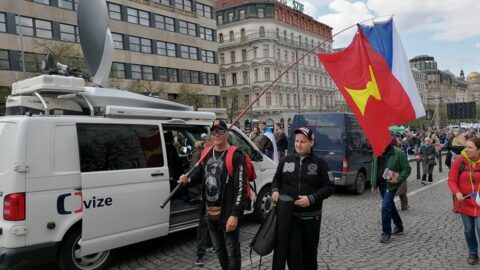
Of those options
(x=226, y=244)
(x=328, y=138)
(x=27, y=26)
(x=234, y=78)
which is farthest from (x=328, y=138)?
(x=234, y=78)

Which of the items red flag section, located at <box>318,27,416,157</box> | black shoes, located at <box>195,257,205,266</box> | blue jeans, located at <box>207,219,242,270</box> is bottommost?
black shoes, located at <box>195,257,205,266</box>

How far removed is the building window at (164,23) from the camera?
4378 centimetres

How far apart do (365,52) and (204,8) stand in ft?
153

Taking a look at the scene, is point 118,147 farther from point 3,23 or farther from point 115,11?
point 115,11

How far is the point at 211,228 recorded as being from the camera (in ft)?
13.9

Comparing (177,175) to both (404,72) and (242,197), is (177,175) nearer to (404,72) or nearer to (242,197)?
(242,197)

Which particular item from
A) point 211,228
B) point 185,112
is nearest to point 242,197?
point 211,228

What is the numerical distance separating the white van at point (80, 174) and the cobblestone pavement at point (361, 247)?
533 mm

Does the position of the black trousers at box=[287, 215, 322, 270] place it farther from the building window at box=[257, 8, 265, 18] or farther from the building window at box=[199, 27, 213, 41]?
the building window at box=[257, 8, 265, 18]

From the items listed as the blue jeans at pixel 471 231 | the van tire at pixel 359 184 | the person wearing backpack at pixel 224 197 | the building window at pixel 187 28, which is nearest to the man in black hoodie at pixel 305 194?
A: the person wearing backpack at pixel 224 197

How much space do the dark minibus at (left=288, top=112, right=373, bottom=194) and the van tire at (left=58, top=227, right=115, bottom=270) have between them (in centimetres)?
651

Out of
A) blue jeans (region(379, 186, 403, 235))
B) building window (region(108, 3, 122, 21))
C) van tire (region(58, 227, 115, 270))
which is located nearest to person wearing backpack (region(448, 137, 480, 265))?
blue jeans (region(379, 186, 403, 235))

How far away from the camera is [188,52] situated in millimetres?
47500

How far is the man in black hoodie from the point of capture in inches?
154
